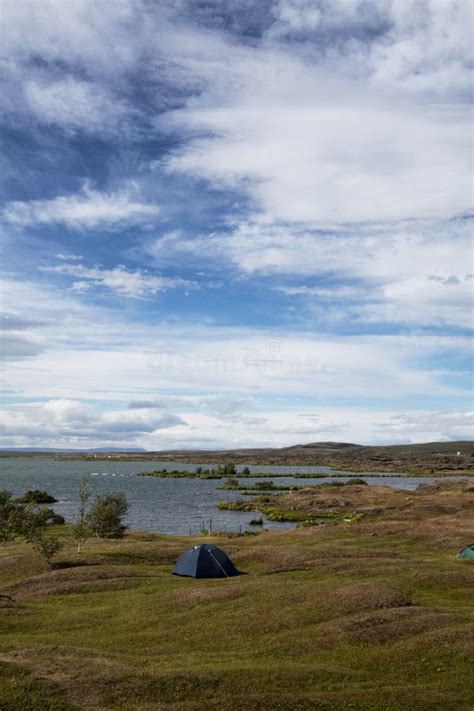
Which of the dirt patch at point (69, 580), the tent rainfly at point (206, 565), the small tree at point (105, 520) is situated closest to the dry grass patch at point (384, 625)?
the tent rainfly at point (206, 565)

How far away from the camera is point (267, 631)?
116 feet

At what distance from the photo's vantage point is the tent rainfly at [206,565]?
2018 inches

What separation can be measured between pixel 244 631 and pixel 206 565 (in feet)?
52.9

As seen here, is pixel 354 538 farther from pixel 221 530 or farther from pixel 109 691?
pixel 109 691

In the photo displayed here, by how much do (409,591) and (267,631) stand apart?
12838 millimetres

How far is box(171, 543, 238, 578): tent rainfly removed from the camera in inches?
2018

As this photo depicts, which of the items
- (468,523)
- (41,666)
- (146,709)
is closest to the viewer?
(146,709)

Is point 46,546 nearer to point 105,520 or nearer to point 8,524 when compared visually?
point 8,524

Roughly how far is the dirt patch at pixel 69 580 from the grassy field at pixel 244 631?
159 mm

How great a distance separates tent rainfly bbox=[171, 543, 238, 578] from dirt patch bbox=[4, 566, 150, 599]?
3420 mm

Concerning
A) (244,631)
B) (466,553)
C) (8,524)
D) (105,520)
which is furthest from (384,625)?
(8,524)

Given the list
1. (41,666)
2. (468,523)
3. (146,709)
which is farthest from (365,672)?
(468,523)

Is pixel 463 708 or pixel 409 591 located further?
pixel 409 591

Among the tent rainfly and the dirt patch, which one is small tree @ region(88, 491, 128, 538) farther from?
the tent rainfly
